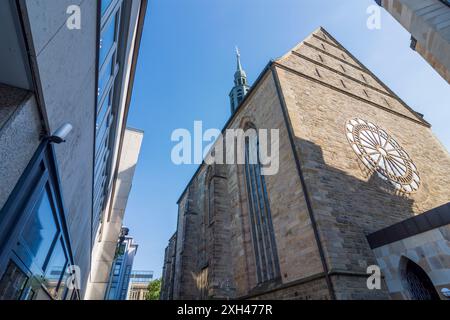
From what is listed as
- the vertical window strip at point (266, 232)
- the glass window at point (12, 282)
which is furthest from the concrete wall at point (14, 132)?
the vertical window strip at point (266, 232)

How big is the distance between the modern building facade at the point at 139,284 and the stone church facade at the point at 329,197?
164 feet

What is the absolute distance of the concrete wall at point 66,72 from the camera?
67.0 inches

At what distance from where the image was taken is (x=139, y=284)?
60594 millimetres

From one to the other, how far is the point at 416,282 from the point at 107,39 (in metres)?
9.25

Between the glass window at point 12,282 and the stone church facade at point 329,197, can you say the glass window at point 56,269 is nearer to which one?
the glass window at point 12,282

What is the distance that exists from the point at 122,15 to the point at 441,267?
8.94m

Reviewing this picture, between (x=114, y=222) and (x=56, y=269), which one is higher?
(x=114, y=222)

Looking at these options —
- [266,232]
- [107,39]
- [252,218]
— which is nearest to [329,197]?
[266,232]

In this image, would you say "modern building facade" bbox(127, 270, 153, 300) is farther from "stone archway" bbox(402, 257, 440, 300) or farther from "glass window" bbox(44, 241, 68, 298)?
"stone archway" bbox(402, 257, 440, 300)

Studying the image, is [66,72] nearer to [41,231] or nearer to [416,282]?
[41,231]

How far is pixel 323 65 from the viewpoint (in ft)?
43.8

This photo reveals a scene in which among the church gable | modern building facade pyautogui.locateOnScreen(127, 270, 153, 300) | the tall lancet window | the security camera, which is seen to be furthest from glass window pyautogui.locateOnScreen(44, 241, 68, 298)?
modern building facade pyautogui.locateOnScreen(127, 270, 153, 300)

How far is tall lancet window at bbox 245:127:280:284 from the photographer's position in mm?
8969

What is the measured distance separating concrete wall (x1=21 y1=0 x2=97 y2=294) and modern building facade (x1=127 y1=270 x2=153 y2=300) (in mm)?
59133
